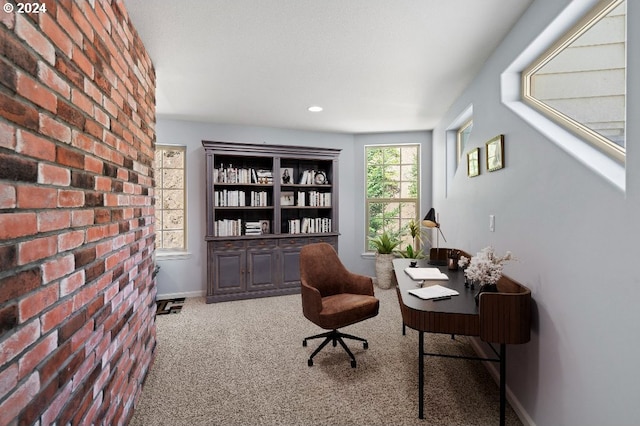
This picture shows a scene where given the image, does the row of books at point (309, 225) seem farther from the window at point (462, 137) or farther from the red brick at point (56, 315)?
the red brick at point (56, 315)

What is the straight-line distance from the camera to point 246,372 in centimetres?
250

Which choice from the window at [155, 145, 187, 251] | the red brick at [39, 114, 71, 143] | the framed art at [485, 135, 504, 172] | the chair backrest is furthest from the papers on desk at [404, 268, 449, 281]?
the window at [155, 145, 187, 251]

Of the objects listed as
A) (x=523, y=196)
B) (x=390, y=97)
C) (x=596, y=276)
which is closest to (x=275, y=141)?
(x=390, y=97)

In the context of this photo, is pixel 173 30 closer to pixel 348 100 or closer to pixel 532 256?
pixel 348 100

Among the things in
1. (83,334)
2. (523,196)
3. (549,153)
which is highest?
(549,153)

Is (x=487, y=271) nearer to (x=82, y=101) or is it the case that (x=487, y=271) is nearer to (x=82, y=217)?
(x=82, y=217)

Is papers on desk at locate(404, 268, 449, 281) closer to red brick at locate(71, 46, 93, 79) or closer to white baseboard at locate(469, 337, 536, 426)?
white baseboard at locate(469, 337, 536, 426)

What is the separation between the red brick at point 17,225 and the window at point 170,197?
3.76 metres

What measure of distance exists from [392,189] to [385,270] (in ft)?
4.59

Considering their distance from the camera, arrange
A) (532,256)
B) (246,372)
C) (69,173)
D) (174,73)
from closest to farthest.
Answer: (69,173)
(532,256)
(246,372)
(174,73)

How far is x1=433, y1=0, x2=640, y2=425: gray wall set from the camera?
1.19 m

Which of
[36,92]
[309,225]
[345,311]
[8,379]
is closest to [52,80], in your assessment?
[36,92]

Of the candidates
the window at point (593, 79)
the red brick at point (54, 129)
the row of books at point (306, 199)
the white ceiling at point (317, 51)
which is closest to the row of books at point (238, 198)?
the row of books at point (306, 199)

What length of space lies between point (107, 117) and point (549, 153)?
7.84 ft
